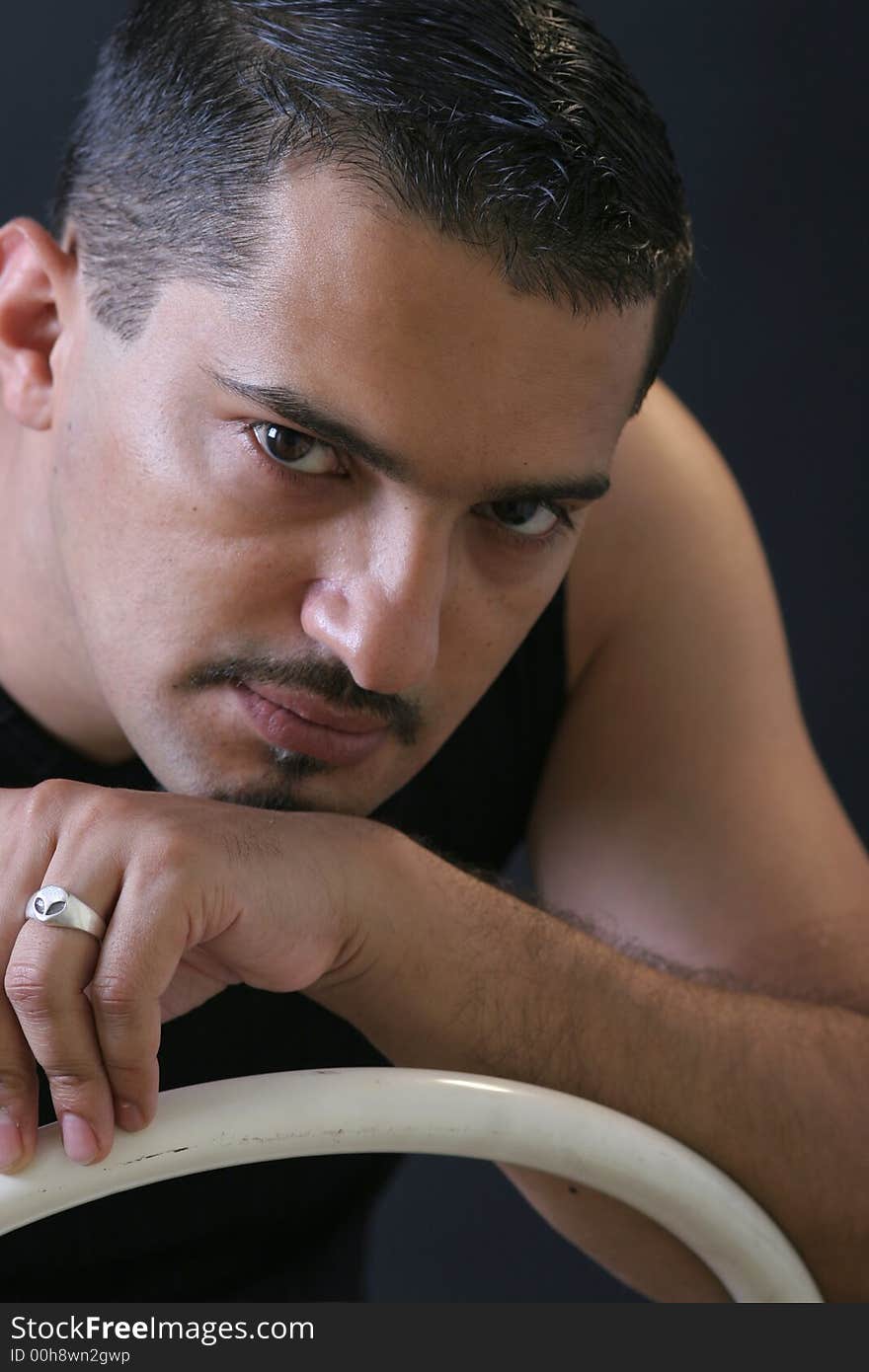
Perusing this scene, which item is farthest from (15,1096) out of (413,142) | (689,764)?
(689,764)

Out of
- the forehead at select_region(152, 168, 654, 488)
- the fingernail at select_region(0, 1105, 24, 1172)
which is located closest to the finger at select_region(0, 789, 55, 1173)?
the fingernail at select_region(0, 1105, 24, 1172)

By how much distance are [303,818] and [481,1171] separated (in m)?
1.35

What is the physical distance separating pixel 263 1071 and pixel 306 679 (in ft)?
1.54

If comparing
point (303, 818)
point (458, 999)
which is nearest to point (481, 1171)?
point (458, 999)

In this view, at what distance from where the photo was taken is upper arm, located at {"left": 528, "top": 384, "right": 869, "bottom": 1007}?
1303 millimetres

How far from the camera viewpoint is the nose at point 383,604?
3.10 ft

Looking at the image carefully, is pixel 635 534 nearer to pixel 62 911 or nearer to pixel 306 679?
pixel 306 679

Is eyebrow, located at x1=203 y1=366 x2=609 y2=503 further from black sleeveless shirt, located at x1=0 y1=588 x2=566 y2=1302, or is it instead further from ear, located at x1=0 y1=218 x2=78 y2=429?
black sleeveless shirt, located at x1=0 y1=588 x2=566 y2=1302

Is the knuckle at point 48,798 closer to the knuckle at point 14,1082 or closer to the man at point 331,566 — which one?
the man at point 331,566

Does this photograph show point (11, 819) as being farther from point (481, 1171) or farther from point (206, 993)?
point (481, 1171)

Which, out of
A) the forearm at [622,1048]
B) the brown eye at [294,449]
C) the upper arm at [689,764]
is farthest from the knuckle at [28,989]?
the upper arm at [689,764]

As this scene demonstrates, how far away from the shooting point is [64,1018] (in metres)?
0.76

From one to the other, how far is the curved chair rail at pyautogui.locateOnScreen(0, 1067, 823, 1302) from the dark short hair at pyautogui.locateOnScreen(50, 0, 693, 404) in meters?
0.48

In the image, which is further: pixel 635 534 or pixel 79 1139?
pixel 635 534
